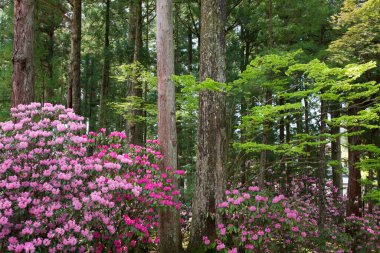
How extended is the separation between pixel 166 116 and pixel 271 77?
14.1 feet

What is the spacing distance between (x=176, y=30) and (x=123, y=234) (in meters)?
14.3

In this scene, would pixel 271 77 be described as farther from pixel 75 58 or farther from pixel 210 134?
pixel 75 58

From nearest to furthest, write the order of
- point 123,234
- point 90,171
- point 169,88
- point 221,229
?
point 90,171 → point 123,234 → point 221,229 → point 169,88

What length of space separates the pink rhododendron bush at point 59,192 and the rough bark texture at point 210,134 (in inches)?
59.5

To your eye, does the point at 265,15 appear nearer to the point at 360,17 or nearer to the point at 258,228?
the point at 360,17

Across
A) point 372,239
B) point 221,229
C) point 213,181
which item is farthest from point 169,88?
point 372,239

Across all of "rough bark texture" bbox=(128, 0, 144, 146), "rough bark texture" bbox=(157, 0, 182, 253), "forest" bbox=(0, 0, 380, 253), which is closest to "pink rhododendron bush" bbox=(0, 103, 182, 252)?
"forest" bbox=(0, 0, 380, 253)

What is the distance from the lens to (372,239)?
8.72 metres

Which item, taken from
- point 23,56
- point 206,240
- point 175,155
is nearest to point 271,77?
point 175,155

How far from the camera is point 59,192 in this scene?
3.39 meters

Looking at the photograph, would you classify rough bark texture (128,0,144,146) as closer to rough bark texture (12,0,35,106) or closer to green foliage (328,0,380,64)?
rough bark texture (12,0,35,106)

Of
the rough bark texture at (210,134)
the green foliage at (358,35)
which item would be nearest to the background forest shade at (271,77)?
the green foliage at (358,35)

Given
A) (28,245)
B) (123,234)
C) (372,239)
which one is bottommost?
(372,239)

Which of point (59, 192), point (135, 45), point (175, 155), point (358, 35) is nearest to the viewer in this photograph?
point (59, 192)
